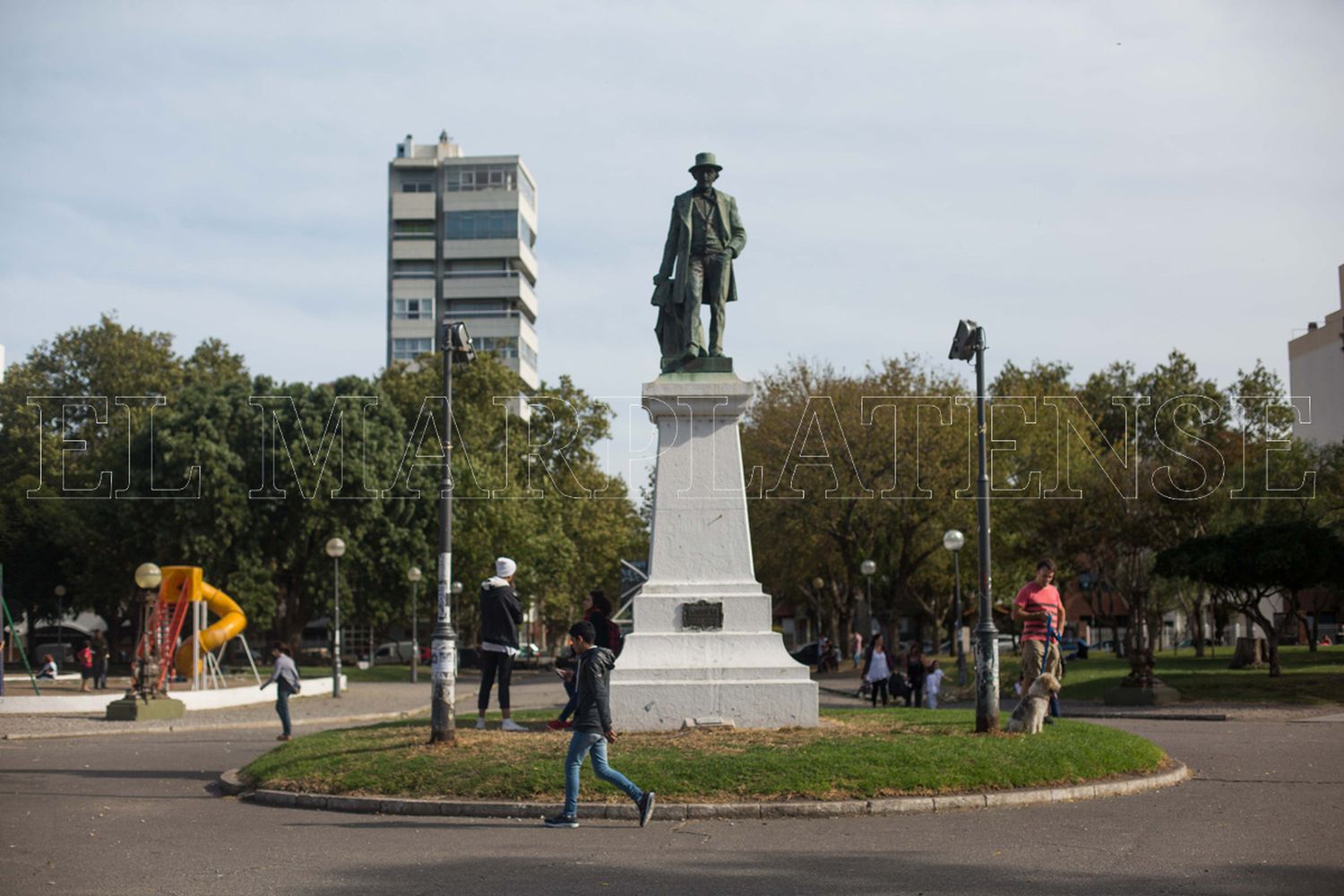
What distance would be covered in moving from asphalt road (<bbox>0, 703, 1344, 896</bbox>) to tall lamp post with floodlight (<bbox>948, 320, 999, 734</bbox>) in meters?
2.22

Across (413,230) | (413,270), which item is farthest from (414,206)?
(413,270)

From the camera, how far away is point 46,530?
49.8 m

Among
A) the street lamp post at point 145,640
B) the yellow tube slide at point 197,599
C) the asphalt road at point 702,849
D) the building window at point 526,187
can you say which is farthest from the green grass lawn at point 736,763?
the building window at point 526,187

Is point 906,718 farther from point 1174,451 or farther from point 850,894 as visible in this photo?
point 1174,451

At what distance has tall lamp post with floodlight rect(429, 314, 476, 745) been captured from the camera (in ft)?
48.2

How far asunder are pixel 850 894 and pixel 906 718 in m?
8.95

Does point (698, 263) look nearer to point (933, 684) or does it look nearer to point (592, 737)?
point (592, 737)

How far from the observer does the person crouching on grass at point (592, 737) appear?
11039 millimetres

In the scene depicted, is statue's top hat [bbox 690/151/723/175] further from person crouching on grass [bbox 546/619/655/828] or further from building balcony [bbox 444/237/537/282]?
building balcony [bbox 444/237/537/282]

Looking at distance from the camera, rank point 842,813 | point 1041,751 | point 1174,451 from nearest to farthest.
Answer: point 842,813, point 1041,751, point 1174,451

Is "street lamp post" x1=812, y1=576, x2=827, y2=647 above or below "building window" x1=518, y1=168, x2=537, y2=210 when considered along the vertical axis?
below

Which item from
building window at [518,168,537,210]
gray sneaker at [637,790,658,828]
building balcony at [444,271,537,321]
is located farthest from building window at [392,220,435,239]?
gray sneaker at [637,790,658,828]

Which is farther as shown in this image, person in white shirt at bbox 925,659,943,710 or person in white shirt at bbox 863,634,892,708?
person in white shirt at bbox 863,634,892,708

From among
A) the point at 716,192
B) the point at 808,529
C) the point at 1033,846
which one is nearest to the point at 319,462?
the point at 808,529
